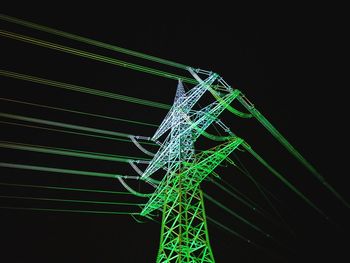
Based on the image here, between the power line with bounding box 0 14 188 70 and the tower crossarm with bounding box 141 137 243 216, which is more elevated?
the power line with bounding box 0 14 188 70

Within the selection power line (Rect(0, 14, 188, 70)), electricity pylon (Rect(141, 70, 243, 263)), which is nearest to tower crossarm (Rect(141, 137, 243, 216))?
electricity pylon (Rect(141, 70, 243, 263))

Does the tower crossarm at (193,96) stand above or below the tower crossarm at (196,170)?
above

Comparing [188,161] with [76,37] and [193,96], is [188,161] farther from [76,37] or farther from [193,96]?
[76,37]

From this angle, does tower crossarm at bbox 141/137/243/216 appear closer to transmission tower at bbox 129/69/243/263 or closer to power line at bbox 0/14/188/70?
transmission tower at bbox 129/69/243/263

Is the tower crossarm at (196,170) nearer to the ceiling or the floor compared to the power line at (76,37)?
nearer to the floor

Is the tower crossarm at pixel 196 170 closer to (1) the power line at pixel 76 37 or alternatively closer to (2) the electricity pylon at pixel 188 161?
(2) the electricity pylon at pixel 188 161

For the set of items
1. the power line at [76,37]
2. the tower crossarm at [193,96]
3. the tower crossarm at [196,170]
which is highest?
the power line at [76,37]

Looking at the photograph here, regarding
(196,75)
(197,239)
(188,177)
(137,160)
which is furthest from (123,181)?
(196,75)

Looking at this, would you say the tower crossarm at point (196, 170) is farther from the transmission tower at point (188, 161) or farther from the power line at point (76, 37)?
the power line at point (76, 37)

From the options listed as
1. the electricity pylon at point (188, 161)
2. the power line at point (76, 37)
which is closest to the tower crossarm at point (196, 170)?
the electricity pylon at point (188, 161)

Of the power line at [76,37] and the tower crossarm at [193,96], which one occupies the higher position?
the power line at [76,37]

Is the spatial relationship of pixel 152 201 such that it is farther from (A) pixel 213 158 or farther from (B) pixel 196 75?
(B) pixel 196 75

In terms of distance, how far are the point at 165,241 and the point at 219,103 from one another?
5.88 m

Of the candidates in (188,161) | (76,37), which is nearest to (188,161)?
(188,161)
